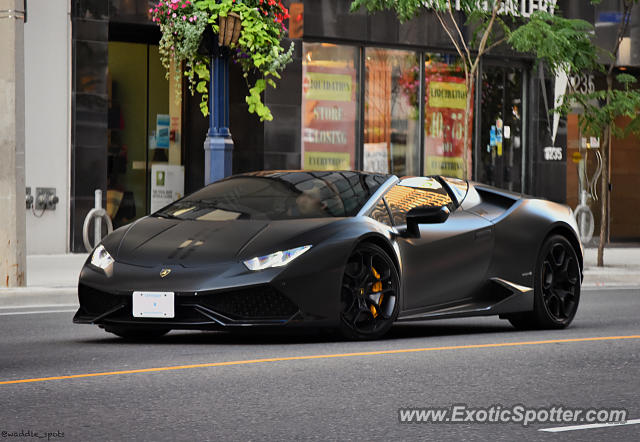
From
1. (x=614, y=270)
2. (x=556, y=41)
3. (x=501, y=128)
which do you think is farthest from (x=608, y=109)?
(x=501, y=128)

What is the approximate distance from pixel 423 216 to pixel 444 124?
51.5ft

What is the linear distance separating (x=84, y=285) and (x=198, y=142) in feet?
48.9

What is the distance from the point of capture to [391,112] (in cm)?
2419

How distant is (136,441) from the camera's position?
5.45m

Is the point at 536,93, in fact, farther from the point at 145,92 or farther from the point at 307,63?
the point at 145,92

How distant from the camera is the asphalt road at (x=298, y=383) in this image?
228 inches

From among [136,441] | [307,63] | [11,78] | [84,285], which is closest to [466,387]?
[136,441]

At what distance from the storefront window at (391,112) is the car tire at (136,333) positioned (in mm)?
14414

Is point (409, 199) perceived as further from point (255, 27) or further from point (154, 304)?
point (255, 27)

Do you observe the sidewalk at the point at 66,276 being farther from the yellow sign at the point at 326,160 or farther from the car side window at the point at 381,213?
the car side window at the point at 381,213

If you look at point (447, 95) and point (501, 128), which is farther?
point (501, 128)

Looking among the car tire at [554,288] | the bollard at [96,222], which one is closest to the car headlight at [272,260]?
the car tire at [554,288]

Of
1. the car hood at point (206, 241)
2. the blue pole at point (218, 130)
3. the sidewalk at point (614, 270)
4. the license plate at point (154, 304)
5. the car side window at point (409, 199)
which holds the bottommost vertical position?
the sidewalk at point (614, 270)

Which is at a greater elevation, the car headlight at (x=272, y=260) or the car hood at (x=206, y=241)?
the car hood at (x=206, y=241)
